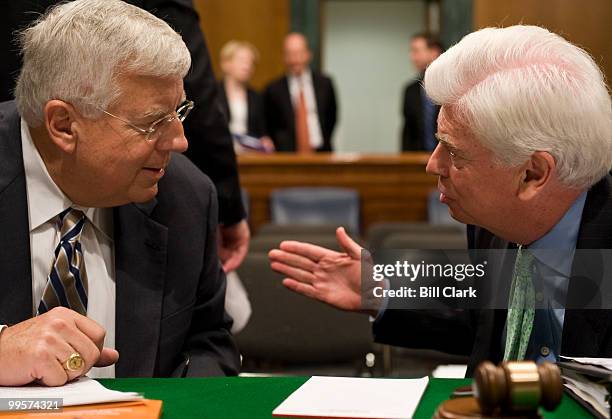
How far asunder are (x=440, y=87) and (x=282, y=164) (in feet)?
21.7

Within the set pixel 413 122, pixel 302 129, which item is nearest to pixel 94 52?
pixel 413 122

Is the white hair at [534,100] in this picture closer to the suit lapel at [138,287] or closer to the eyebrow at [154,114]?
the eyebrow at [154,114]

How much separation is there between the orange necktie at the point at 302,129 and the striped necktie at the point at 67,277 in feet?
26.4

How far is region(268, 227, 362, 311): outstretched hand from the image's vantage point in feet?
7.52

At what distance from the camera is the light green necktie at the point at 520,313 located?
6.64 feet

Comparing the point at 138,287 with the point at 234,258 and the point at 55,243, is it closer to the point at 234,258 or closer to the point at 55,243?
the point at 55,243

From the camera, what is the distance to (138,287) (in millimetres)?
2303

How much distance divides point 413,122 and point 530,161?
26.3 feet

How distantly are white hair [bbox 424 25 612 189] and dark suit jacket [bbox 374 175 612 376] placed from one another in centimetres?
9

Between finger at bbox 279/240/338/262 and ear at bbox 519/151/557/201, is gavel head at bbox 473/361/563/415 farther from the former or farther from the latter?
finger at bbox 279/240/338/262

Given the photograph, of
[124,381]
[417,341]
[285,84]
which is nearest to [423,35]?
[285,84]

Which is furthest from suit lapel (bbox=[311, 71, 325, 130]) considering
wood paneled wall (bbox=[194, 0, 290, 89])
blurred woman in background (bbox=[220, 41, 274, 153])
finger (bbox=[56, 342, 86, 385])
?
finger (bbox=[56, 342, 86, 385])

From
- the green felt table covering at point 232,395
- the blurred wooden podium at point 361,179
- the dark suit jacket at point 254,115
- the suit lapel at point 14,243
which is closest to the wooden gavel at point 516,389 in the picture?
the green felt table covering at point 232,395

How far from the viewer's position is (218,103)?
315 centimetres
